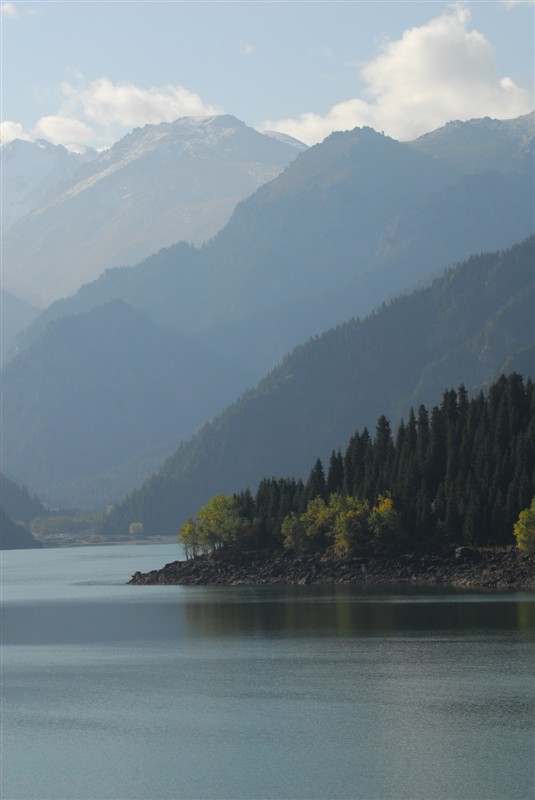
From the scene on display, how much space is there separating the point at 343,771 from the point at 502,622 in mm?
53221

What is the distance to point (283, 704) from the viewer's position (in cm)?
10288

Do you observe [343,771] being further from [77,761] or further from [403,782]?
[77,761]

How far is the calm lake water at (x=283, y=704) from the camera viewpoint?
271 feet

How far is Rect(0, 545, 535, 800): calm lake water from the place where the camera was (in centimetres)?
8250

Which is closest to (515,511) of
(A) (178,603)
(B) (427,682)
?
(A) (178,603)

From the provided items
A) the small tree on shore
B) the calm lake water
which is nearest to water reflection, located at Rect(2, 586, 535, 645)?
the calm lake water

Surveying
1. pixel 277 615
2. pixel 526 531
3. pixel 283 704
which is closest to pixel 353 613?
pixel 277 615

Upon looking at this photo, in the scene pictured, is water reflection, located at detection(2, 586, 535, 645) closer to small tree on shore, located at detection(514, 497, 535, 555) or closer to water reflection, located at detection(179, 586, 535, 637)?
water reflection, located at detection(179, 586, 535, 637)

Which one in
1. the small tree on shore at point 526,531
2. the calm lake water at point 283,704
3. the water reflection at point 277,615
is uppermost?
the small tree on shore at point 526,531

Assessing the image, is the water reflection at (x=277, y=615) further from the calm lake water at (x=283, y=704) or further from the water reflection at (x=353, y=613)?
the calm lake water at (x=283, y=704)

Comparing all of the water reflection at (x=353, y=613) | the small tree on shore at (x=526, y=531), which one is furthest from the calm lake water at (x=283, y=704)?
the small tree on shore at (x=526, y=531)

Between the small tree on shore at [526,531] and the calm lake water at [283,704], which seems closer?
the calm lake water at [283,704]

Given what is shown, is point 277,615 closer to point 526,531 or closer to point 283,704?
point 526,531

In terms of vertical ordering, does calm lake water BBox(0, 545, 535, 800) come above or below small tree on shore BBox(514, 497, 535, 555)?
below
